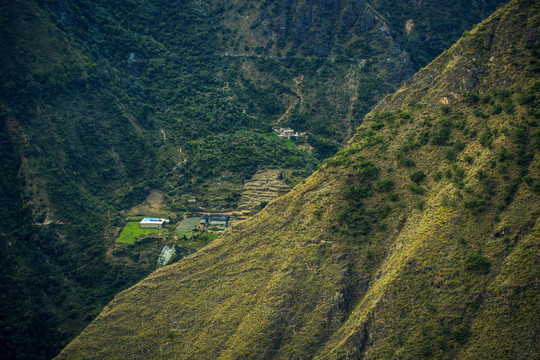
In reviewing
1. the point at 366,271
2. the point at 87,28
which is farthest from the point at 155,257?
the point at 87,28

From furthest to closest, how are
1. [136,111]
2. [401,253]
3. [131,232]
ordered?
[136,111], [131,232], [401,253]

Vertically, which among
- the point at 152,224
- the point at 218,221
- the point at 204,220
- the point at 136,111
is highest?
the point at 136,111

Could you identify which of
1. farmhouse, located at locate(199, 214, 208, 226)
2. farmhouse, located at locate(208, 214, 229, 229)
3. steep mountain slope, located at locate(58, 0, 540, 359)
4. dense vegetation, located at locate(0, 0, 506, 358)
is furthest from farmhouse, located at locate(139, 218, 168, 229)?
steep mountain slope, located at locate(58, 0, 540, 359)

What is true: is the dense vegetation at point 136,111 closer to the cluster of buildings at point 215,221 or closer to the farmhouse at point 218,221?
the farmhouse at point 218,221

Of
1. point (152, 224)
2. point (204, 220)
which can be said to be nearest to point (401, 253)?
point (204, 220)

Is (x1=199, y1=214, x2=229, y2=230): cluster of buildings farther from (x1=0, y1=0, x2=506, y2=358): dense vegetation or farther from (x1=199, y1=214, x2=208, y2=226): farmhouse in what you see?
(x1=0, y1=0, x2=506, y2=358): dense vegetation

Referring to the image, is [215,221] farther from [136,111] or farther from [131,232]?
[136,111]

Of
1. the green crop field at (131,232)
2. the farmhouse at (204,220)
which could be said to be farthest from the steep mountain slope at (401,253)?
the green crop field at (131,232)
